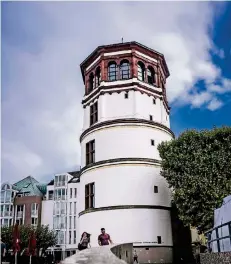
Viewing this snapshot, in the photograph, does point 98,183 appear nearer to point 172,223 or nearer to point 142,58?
point 172,223

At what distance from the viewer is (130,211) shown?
2789cm

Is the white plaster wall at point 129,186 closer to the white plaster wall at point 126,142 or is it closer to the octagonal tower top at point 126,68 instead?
the white plaster wall at point 126,142

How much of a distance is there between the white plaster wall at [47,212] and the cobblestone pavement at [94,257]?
7359 centimetres

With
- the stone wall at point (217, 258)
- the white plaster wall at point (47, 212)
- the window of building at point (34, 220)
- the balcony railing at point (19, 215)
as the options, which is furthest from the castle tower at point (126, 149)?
the balcony railing at point (19, 215)

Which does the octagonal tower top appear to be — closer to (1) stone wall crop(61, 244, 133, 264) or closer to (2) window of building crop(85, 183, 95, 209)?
(2) window of building crop(85, 183, 95, 209)

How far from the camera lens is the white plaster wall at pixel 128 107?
104ft

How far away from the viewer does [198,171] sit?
26203 mm

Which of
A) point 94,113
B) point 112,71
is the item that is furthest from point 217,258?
point 112,71

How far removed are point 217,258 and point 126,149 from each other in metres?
19.2

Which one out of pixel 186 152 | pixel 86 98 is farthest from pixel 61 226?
pixel 186 152

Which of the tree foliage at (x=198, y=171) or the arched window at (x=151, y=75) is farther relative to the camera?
the arched window at (x=151, y=75)

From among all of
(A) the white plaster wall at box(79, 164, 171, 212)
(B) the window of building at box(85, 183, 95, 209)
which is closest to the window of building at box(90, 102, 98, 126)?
(A) the white plaster wall at box(79, 164, 171, 212)

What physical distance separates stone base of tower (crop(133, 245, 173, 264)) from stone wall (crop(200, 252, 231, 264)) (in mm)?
15255

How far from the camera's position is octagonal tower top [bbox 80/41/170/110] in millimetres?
32812
